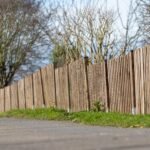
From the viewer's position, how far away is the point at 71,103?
2262 centimetres

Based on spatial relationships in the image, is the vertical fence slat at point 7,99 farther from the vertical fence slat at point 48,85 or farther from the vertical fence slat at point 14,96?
the vertical fence slat at point 48,85

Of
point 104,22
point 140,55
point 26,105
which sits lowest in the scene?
point 26,105

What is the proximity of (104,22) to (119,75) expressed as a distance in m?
12.9

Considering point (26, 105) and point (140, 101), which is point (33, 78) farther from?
point (140, 101)

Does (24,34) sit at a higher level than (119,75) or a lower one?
higher

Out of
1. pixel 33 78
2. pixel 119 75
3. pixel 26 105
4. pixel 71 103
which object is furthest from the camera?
pixel 26 105

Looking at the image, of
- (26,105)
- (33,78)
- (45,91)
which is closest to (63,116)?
(45,91)

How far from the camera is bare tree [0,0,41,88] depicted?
4378 centimetres

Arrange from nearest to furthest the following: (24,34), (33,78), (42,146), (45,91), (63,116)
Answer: (42,146) < (63,116) < (45,91) < (33,78) < (24,34)

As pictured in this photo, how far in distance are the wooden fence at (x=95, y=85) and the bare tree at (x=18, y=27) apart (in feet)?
48.4

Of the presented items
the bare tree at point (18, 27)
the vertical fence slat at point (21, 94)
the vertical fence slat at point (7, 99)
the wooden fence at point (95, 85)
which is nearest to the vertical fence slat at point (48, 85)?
the wooden fence at point (95, 85)

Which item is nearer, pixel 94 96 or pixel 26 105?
pixel 94 96

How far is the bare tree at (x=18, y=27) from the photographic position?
43.8 metres

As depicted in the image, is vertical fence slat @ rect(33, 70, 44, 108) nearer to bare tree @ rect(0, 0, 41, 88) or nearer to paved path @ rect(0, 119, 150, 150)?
paved path @ rect(0, 119, 150, 150)
